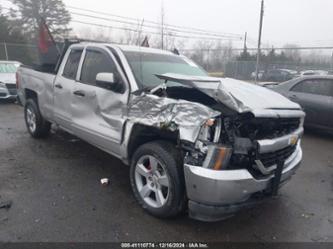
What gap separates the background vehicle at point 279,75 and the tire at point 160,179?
22.5 meters

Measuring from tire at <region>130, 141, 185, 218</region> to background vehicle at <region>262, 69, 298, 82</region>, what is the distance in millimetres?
22459

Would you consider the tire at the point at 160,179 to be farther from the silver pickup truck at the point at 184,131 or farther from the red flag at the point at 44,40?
the red flag at the point at 44,40

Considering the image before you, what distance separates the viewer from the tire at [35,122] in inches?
222

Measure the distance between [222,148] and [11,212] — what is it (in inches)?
94.8

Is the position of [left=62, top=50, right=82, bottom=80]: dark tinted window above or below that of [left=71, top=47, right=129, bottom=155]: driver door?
above

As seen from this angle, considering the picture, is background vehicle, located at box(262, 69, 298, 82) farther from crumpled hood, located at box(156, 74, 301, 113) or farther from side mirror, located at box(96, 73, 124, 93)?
side mirror, located at box(96, 73, 124, 93)

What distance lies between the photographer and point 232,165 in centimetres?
269

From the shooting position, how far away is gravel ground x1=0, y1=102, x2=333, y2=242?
291 cm

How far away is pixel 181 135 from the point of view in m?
2.76

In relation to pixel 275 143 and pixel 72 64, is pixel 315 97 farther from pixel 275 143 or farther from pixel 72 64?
pixel 72 64

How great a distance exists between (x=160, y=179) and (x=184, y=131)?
2.11 ft

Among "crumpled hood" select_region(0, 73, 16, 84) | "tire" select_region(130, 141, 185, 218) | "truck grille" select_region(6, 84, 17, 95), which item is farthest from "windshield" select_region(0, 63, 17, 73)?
"tire" select_region(130, 141, 185, 218)

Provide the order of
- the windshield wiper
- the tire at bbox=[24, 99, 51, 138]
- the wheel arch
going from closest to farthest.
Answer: the wheel arch
the windshield wiper
the tire at bbox=[24, 99, 51, 138]

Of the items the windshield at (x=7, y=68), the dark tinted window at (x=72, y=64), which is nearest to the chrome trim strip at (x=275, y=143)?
the dark tinted window at (x=72, y=64)
